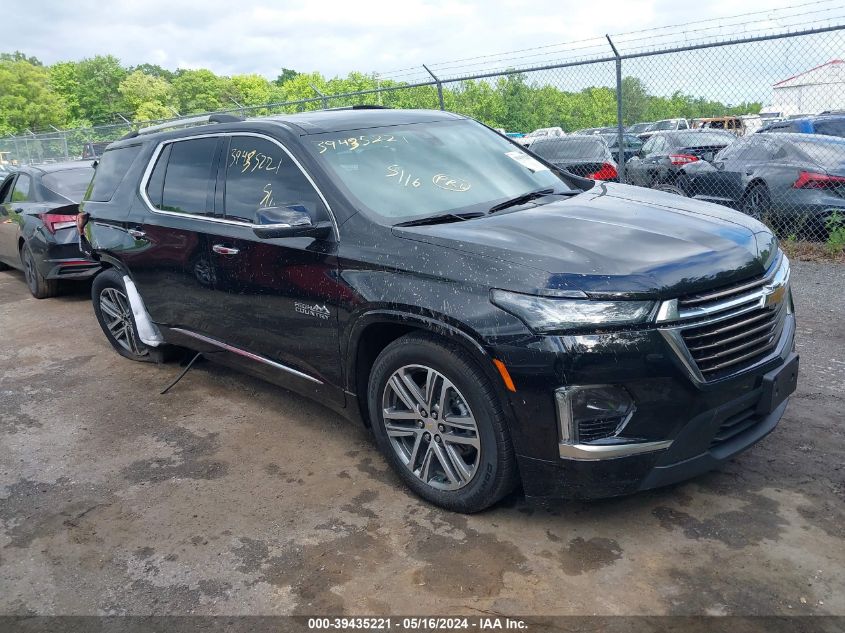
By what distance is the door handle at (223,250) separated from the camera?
4.39m

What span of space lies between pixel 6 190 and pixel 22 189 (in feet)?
2.28

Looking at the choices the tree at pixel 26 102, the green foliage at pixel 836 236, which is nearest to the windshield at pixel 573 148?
the green foliage at pixel 836 236

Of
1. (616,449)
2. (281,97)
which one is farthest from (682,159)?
(281,97)

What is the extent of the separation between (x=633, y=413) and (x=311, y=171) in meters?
2.07

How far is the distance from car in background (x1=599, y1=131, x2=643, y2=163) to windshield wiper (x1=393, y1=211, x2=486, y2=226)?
28.1 ft

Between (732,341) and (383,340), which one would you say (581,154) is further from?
(732,341)

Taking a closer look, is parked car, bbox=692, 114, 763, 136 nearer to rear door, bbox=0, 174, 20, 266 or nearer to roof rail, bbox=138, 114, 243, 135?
roof rail, bbox=138, 114, 243, 135

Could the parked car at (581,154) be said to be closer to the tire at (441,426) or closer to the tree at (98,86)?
the tire at (441,426)

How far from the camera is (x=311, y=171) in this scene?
158 inches

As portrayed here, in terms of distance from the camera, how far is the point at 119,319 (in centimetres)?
618

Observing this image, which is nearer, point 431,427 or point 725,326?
point 725,326

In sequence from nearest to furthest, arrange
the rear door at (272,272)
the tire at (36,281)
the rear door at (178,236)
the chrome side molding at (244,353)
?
the rear door at (272,272)
the chrome side molding at (244,353)
the rear door at (178,236)
the tire at (36,281)

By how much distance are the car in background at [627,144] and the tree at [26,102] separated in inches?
3014

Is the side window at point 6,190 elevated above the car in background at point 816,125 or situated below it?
above
